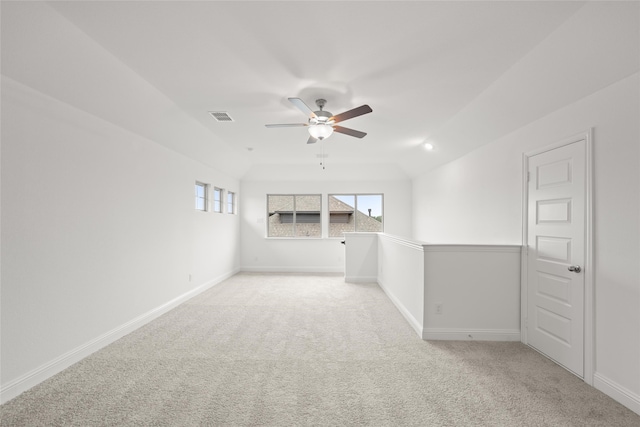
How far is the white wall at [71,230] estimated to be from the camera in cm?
225

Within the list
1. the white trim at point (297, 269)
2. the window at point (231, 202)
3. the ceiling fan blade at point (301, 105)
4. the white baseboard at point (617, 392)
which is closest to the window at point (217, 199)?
the window at point (231, 202)

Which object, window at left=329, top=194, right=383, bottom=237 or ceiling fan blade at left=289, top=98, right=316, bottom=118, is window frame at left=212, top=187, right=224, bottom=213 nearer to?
window at left=329, top=194, right=383, bottom=237

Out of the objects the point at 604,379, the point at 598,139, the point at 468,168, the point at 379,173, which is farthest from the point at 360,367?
the point at 379,173

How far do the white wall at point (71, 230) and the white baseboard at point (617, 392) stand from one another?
172 inches

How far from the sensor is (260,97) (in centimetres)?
334

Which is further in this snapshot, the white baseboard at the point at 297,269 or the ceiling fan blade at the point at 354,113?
the white baseboard at the point at 297,269

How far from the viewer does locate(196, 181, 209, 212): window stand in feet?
18.5

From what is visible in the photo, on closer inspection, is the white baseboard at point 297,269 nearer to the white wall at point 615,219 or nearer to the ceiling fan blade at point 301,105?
the ceiling fan blade at point 301,105

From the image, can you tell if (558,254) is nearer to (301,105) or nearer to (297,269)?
(301,105)

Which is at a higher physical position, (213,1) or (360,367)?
(213,1)

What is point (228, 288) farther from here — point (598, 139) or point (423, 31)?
point (598, 139)

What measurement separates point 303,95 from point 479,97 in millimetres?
1918

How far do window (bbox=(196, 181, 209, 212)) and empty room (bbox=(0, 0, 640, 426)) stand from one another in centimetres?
118

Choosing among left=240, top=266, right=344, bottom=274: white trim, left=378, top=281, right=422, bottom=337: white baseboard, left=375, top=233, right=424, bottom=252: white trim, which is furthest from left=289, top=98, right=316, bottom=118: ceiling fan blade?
left=240, top=266, right=344, bottom=274: white trim
